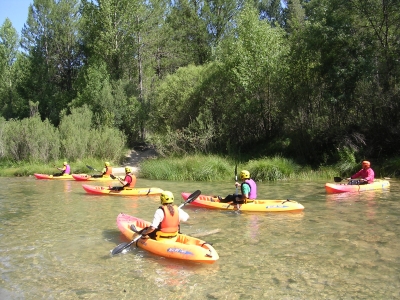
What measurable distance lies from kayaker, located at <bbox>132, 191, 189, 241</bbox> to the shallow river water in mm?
468

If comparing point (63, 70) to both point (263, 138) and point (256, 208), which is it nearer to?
point (263, 138)

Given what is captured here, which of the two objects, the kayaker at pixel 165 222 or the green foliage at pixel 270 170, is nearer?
the kayaker at pixel 165 222

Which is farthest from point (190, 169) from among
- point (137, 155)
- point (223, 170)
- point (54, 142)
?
point (137, 155)

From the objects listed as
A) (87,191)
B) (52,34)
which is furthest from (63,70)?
(87,191)

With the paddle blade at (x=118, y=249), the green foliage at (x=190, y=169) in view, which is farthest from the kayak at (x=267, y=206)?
the green foliage at (x=190, y=169)

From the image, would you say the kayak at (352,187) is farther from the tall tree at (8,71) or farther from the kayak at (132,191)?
the tall tree at (8,71)

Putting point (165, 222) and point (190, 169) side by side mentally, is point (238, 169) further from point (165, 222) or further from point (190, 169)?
point (165, 222)

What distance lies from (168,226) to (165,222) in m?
0.10

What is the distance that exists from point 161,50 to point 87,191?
77.5ft

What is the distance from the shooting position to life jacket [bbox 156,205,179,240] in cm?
784

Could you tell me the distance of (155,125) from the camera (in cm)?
2948

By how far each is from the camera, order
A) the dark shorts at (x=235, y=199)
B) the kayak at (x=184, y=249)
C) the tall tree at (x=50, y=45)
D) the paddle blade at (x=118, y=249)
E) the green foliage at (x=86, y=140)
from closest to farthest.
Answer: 1. the kayak at (x=184, y=249)
2. the paddle blade at (x=118, y=249)
3. the dark shorts at (x=235, y=199)
4. the green foliage at (x=86, y=140)
5. the tall tree at (x=50, y=45)

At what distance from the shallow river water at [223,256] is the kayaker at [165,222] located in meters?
0.47

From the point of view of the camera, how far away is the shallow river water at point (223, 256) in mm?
6074
